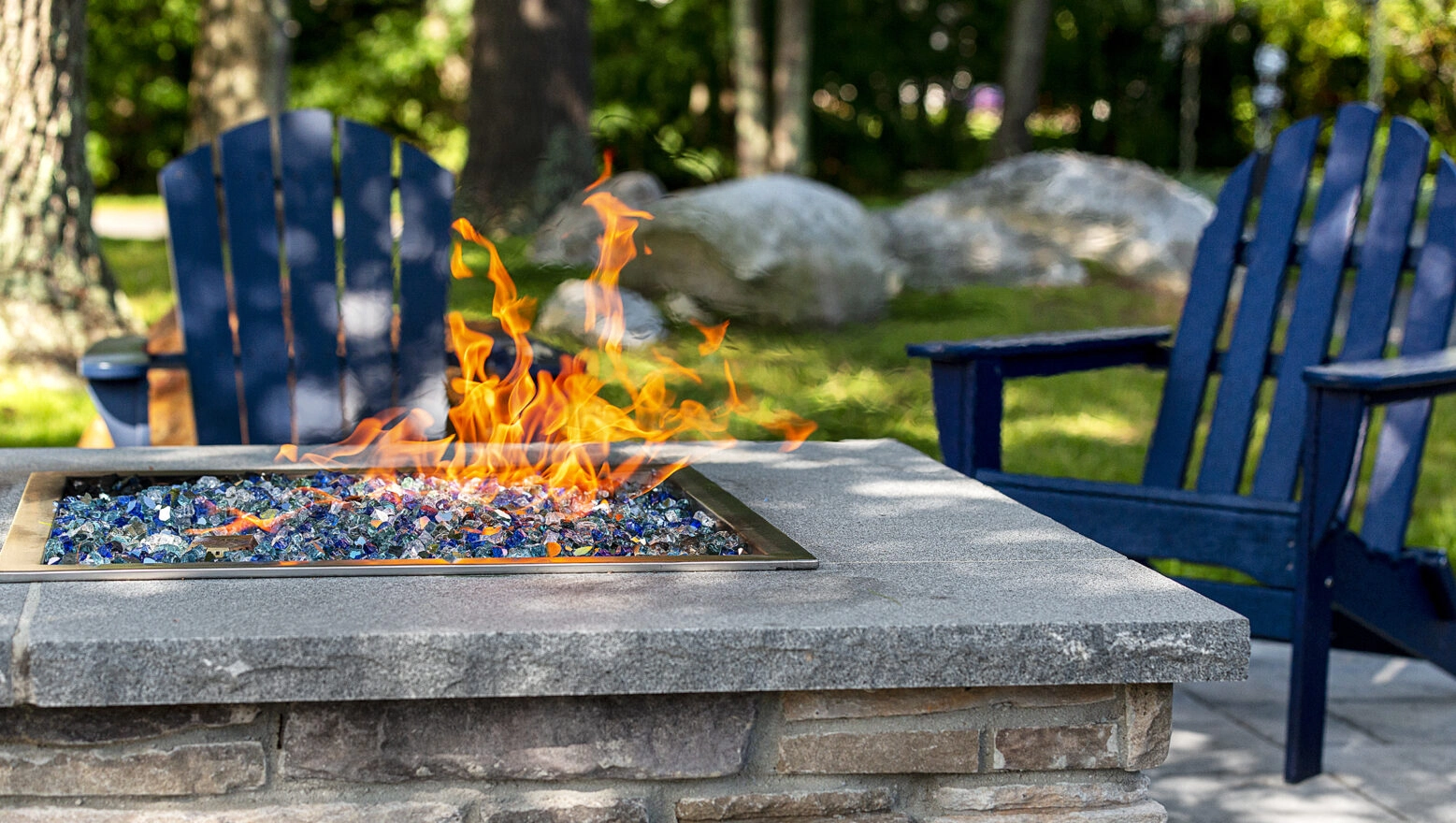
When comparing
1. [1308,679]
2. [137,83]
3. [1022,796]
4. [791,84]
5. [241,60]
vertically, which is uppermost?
[137,83]

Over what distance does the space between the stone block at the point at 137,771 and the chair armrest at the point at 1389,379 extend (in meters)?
1.84

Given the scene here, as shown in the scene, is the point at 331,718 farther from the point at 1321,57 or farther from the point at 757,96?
the point at 1321,57

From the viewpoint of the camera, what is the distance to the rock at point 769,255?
225 inches

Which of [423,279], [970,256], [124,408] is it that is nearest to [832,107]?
[970,256]

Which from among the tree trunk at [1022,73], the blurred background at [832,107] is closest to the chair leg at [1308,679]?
the blurred background at [832,107]

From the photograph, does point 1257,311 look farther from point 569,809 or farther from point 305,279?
point 569,809

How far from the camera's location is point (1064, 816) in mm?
1626

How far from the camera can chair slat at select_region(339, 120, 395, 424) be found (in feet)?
10.5

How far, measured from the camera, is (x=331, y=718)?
151cm

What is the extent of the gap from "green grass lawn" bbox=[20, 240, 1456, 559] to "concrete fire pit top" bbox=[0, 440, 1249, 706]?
128cm

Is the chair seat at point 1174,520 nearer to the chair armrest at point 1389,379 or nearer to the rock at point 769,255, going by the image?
the chair armrest at point 1389,379

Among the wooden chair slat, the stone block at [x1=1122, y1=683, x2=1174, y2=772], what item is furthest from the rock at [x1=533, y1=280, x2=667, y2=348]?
the stone block at [x1=1122, y1=683, x2=1174, y2=772]

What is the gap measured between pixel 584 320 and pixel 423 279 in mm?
434

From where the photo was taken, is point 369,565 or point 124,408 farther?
point 124,408
